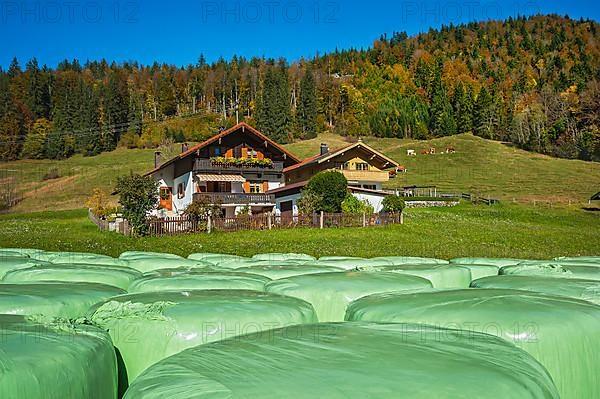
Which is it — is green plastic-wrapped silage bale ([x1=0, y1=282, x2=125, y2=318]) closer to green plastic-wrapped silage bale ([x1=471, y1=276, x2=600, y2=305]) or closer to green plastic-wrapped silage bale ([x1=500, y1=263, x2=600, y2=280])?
green plastic-wrapped silage bale ([x1=471, y1=276, x2=600, y2=305])

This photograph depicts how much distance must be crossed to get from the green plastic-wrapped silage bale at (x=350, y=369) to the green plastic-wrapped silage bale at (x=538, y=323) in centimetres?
34

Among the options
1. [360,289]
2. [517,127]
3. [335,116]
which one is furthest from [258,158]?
[335,116]

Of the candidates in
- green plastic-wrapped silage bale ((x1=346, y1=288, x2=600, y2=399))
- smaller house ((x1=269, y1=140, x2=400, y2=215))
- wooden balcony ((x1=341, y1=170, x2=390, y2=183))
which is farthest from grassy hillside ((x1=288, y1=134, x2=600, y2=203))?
green plastic-wrapped silage bale ((x1=346, y1=288, x2=600, y2=399))

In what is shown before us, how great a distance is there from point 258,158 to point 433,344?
45.8m

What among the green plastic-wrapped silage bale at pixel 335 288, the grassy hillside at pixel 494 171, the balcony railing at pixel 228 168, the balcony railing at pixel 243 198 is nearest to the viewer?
the green plastic-wrapped silage bale at pixel 335 288

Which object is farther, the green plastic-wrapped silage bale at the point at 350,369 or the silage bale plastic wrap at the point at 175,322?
the silage bale plastic wrap at the point at 175,322

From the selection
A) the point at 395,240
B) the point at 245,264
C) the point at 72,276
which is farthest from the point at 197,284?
the point at 395,240

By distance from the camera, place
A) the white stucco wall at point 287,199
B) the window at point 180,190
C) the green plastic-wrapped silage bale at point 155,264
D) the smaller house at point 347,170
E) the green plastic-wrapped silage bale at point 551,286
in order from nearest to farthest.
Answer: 1. the green plastic-wrapped silage bale at point 551,286
2. the green plastic-wrapped silage bale at point 155,264
3. the white stucco wall at point 287,199
4. the smaller house at point 347,170
5. the window at point 180,190

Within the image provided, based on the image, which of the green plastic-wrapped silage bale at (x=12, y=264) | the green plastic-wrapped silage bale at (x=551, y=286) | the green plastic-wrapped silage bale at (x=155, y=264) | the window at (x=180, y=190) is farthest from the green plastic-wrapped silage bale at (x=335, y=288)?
A: the window at (x=180, y=190)

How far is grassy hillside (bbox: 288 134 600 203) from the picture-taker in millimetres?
66750

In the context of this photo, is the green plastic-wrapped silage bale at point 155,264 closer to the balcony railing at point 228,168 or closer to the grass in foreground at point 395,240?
the grass in foreground at point 395,240

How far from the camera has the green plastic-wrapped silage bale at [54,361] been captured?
79.0 inches

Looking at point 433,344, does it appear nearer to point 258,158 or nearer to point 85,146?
point 258,158

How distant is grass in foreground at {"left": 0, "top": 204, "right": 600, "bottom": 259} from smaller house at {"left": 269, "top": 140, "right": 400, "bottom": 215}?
9129mm
